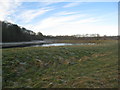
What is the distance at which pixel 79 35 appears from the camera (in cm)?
5744

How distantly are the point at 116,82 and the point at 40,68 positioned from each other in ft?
12.2

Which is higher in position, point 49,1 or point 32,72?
point 49,1

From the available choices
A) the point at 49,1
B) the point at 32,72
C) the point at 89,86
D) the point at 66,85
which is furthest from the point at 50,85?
the point at 49,1

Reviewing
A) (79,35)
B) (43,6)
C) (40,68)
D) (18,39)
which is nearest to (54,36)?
(79,35)

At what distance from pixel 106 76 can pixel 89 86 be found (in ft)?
3.97

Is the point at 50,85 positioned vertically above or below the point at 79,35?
below

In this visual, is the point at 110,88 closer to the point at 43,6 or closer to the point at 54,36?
the point at 43,6

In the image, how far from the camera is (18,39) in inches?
1535

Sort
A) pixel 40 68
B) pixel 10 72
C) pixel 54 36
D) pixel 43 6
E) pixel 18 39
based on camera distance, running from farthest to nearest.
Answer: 1. pixel 54 36
2. pixel 18 39
3. pixel 43 6
4. pixel 40 68
5. pixel 10 72

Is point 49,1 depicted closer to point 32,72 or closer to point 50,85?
point 32,72

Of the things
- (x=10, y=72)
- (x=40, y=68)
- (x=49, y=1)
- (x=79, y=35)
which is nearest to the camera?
(x=10, y=72)

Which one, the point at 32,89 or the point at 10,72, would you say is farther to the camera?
the point at 10,72

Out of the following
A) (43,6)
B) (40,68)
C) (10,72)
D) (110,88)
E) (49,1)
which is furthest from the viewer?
(43,6)

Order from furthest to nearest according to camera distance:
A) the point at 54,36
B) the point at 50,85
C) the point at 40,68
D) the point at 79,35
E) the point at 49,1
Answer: the point at 54,36 < the point at 79,35 < the point at 49,1 < the point at 40,68 < the point at 50,85
